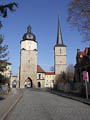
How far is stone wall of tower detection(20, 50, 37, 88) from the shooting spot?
65169 mm

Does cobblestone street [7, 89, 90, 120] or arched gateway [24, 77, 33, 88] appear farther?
arched gateway [24, 77, 33, 88]

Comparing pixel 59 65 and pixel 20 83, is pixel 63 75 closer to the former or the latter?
pixel 59 65

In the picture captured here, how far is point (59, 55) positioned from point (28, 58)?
49.7 ft

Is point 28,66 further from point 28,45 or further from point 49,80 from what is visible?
point 49,80

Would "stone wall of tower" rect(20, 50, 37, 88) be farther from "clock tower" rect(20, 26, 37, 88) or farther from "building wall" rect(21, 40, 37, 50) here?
"building wall" rect(21, 40, 37, 50)

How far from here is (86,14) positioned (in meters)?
12.8

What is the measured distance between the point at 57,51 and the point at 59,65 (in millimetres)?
6778

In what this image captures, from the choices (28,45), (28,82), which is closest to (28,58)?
(28,45)

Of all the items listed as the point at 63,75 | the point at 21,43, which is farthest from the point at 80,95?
the point at 21,43

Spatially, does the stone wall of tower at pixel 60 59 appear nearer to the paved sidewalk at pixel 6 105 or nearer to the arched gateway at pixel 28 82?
the arched gateway at pixel 28 82

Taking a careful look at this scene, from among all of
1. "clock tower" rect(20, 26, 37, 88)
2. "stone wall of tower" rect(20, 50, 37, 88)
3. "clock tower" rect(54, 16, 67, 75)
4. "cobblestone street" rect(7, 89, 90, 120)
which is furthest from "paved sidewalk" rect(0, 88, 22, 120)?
"clock tower" rect(54, 16, 67, 75)

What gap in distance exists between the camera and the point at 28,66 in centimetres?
6638

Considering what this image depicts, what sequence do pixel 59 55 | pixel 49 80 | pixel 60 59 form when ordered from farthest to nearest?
pixel 49 80
pixel 59 55
pixel 60 59

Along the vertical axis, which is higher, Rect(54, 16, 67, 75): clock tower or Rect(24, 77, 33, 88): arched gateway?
Rect(54, 16, 67, 75): clock tower
